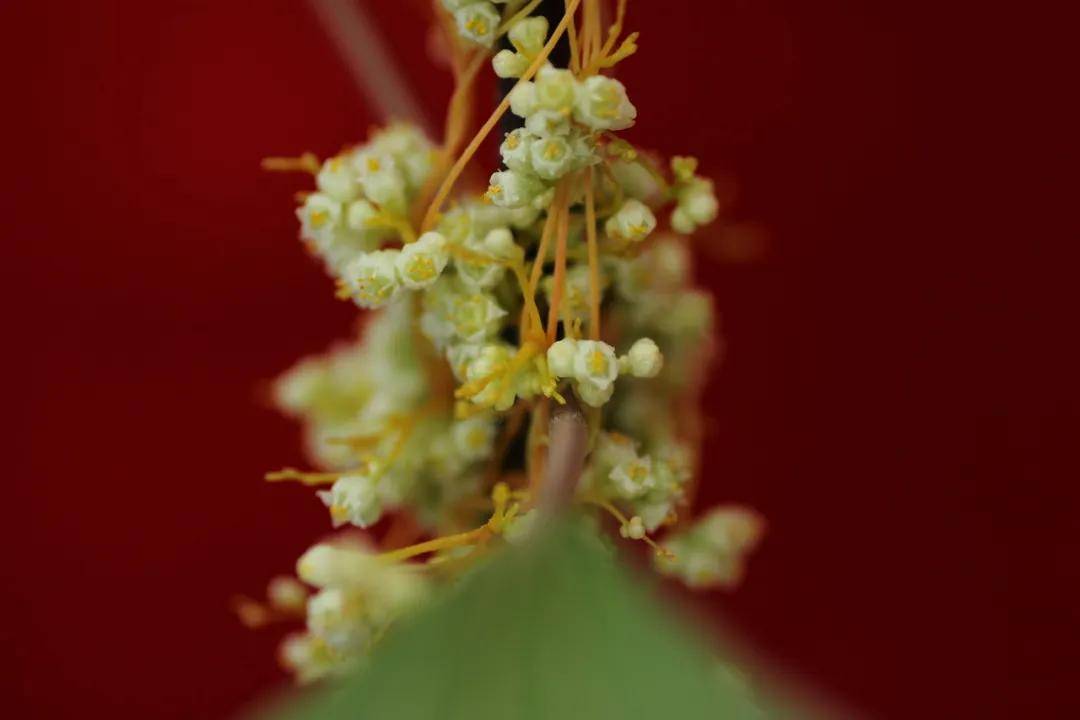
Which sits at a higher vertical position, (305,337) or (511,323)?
(305,337)

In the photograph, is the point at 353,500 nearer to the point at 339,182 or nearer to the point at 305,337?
the point at 339,182

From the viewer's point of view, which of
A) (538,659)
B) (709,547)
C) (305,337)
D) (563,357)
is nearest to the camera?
(538,659)

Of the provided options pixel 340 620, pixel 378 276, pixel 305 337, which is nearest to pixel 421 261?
pixel 378 276

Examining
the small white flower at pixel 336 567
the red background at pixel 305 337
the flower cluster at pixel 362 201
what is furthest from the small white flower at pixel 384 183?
the red background at pixel 305 337

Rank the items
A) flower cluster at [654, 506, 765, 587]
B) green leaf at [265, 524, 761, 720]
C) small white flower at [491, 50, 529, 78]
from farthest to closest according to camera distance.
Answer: flower cluster at [654, 506, 765, 587]
small white flower at [491, 50, 529, 78]
green leaf at [265, 524, 761, 720]

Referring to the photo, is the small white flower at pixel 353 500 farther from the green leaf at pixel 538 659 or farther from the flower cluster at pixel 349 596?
the green leaf at pixel 538 659

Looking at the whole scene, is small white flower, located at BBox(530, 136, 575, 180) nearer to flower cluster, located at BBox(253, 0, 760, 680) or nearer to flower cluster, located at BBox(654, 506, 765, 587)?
flower cluster, located at BBox(253, 0, 760, 680)

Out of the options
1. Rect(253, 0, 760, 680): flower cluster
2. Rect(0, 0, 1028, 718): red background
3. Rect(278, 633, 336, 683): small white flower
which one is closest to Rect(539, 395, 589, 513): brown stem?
Rect(253, 0, 760, 680): flower cluster
